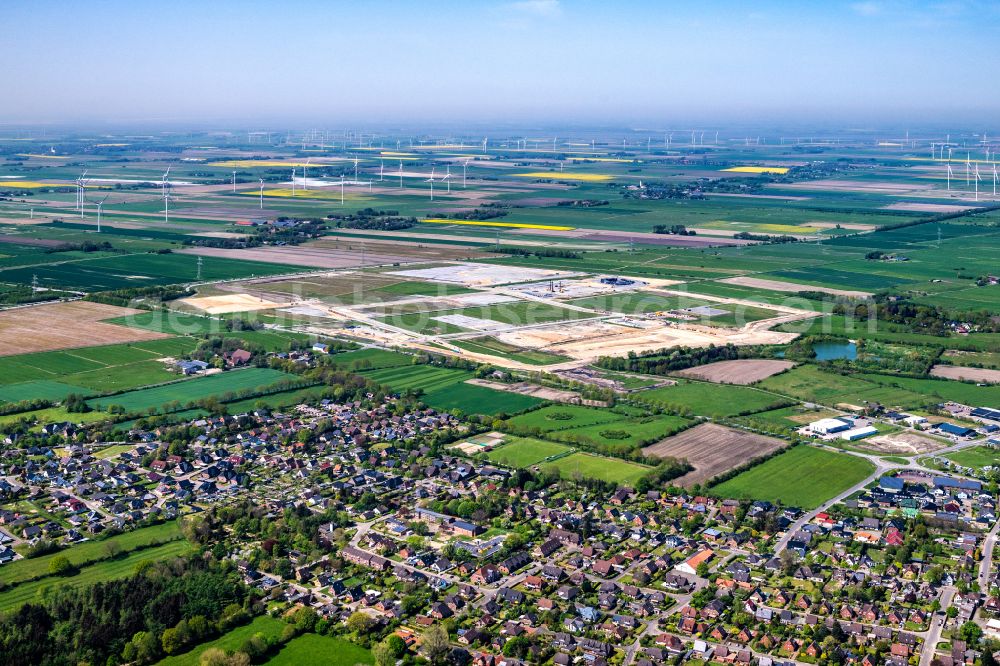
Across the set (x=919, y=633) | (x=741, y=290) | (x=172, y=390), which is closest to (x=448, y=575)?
(x=919, y=633)

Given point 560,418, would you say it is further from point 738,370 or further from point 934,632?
point 934,632

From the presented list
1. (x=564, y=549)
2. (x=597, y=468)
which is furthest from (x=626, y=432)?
(x=564, y=549)

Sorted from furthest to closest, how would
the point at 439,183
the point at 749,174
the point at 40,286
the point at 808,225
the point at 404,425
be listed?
the point at 749,174 → the point at 439,183 → the point at 808,225 → the point at 40,286 → the point at 404,425

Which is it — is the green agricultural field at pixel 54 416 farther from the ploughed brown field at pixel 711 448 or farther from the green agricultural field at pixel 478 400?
the ploughed brown field at pixel 711 448

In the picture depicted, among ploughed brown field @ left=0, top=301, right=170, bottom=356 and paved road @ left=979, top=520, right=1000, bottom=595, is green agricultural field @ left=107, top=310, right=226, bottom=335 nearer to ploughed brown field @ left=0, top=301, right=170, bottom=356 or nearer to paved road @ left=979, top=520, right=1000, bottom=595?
ploughed brown field @ left=0, top=301, right=170, bottom=356

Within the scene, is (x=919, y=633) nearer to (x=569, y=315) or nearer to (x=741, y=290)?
(x=569, y=315)

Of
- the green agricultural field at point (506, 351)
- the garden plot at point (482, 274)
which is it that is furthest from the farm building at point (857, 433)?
the garden plot at point (482, 274)

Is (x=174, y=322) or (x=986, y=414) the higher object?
(x=174, y=322)
